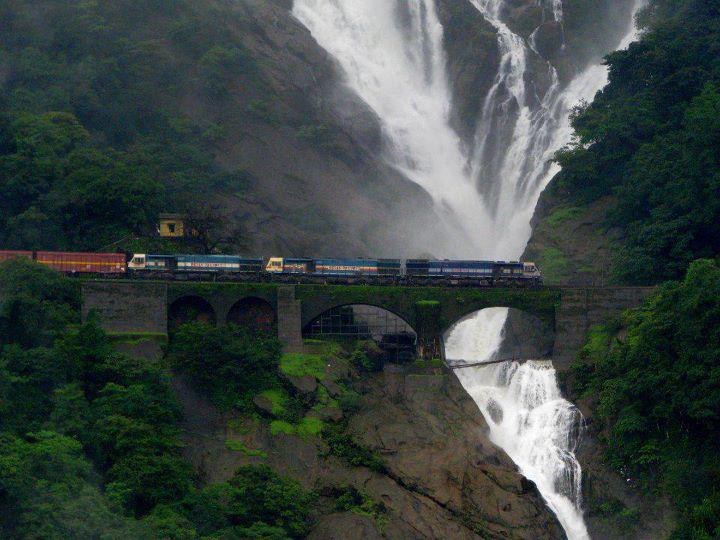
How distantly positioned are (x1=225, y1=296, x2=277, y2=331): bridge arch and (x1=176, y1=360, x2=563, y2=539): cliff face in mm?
6932

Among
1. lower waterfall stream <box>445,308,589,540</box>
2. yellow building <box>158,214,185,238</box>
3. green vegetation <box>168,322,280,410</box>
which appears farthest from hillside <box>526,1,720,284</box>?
green vegetation <box>168,322,280,410</box>

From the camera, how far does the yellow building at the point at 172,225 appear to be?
105938 millimetres

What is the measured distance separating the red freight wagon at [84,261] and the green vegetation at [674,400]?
108 feet

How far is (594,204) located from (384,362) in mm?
23715

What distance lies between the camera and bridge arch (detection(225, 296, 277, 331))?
9331 cm

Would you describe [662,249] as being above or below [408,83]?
below

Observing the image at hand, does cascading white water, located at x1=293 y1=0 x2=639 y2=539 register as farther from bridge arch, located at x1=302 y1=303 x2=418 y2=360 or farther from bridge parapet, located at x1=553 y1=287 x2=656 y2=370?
bridge parapet, located at x1=553 y1=287 x2=656 y2=370

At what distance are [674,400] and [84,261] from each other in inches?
1568

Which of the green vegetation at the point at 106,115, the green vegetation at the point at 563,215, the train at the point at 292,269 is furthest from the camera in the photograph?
the green vegetation at the point at 563,215

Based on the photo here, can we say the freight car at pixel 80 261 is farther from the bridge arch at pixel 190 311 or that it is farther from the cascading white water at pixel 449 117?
the cascading white water at pixel 449 117

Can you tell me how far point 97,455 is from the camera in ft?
254

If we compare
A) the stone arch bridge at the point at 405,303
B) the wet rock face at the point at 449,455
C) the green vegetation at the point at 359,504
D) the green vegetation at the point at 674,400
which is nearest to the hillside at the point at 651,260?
the green vegetation at the point at 674,400

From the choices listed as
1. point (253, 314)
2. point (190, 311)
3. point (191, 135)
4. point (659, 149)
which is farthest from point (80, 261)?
point (659, 149)

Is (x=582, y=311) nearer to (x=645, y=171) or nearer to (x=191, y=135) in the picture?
(x=645, y=171)
